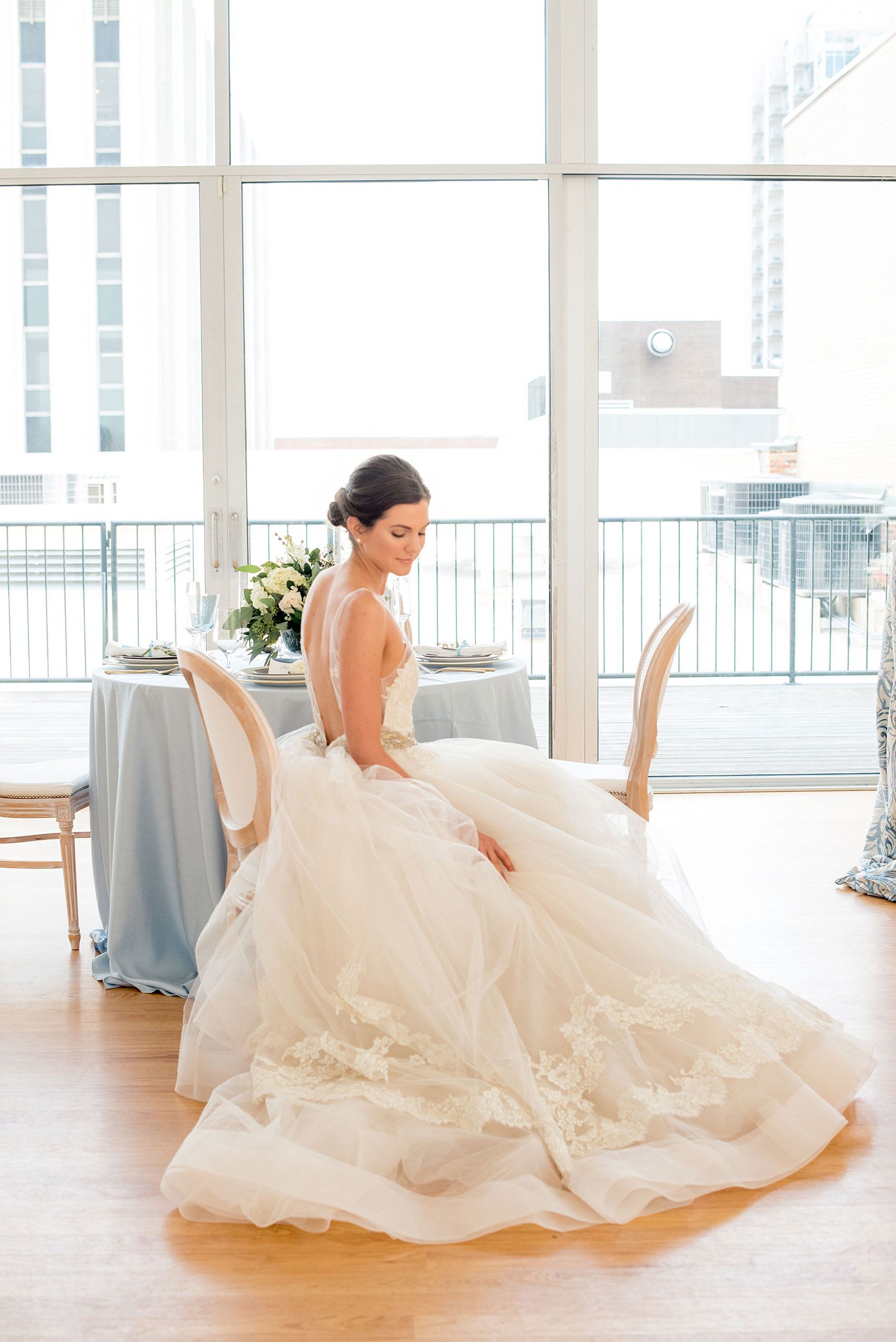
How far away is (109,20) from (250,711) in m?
3.61

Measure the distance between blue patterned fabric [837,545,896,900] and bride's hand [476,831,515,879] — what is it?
1827 mm

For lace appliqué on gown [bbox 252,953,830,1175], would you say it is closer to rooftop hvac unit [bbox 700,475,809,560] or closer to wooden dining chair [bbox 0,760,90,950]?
wooden dining chair [bbox 0,760,90,950]

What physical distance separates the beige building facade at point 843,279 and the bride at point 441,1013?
10.3ft

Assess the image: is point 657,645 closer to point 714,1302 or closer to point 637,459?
point 714,1302

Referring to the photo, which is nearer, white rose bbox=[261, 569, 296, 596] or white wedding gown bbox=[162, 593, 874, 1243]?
white wedding gown bbox=[162, 593, 874, 1243]

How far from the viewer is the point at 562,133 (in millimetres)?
4539

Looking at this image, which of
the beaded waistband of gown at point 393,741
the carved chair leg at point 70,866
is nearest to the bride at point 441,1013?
the beaded waistband of gown at point 393,741

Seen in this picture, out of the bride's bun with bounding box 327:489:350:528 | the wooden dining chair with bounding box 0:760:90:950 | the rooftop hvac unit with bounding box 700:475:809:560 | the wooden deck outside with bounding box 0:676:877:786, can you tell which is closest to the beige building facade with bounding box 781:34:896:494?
the rooftop hvac unit with bounding box 700:475:809:560

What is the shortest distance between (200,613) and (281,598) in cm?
29

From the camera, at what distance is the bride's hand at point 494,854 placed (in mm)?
2158

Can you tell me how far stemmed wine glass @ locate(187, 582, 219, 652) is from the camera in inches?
117

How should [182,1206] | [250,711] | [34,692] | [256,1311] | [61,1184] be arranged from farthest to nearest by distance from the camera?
[34,692] → [250,711] → [61,1184] → [182,1206] → [256,1311]

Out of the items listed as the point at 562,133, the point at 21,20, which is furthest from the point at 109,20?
the point at 562,133

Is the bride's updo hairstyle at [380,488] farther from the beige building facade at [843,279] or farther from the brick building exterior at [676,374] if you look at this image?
the beige building facade at [843,279]
